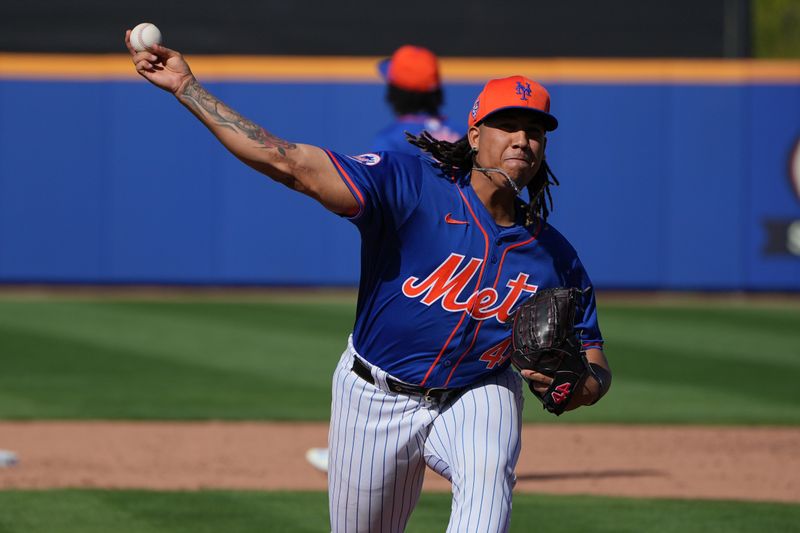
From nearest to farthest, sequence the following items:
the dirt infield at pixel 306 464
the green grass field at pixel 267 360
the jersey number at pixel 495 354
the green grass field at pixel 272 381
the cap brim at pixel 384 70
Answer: the jersey number at pixel 495 354 → the green grass field at pixel 272 381 → the dirt infield at pixel 306 464 → the cap brim at pixel 384 70 → the green grass field at pixel 267 360

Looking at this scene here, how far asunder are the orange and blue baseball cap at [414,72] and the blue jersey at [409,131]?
0.15 metres

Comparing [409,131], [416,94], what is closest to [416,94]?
[416,94]

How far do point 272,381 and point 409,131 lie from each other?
3.59m

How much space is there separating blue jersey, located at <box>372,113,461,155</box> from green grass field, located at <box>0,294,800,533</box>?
1.67 meters

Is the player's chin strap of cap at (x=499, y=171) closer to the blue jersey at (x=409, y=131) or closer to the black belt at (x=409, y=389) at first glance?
the black belt at (x=409, y=389)

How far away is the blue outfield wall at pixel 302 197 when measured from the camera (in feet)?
48.9

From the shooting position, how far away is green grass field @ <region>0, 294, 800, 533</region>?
6.07 metres

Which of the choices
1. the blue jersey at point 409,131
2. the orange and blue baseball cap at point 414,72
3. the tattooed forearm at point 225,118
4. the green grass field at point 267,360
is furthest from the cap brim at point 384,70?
the tattooed forearm at point 225,118

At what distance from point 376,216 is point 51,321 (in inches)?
368

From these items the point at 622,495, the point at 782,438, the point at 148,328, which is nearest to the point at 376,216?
the point at 622,495

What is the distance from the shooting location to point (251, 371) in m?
10.2

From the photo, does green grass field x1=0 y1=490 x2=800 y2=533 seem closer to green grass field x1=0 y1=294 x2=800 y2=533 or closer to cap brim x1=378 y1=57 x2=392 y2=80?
green grass field x1=0 y1=294 x2=800 y2=533

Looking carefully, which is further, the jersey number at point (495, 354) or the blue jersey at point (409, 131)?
the blue jersey at point (409, 131)

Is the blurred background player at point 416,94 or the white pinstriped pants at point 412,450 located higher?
the blurred background player at point 416,94
